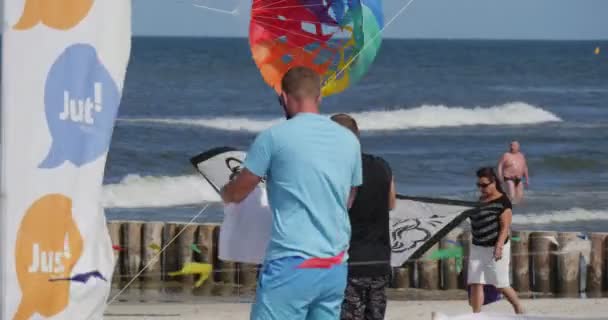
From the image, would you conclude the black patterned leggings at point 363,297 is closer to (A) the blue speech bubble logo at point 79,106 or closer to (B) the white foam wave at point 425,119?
(A) the blue speech bubble logo at point 79,106

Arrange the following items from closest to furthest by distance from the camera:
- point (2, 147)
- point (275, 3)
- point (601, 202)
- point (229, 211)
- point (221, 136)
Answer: point (2, 147)
point (229, 211)
point (275, 3)
point (601, 202)
point (221, 136)

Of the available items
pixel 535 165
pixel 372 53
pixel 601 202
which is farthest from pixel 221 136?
pixel 372 53

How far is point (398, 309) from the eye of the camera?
11320 mm

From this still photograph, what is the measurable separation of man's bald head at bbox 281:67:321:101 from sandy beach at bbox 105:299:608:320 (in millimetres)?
6073

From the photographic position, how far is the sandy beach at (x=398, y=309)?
10.9 m

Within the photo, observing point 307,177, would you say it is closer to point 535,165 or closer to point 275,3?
point 275,3

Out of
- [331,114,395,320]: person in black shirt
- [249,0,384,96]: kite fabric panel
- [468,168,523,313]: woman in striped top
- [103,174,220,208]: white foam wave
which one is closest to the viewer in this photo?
[331,114,395,320]: person in black shirt

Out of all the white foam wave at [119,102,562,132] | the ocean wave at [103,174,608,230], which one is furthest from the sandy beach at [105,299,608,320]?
the white foam wave at [119,102,562,132]

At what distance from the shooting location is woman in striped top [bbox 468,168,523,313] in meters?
9.17

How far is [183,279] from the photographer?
13641 millimetres

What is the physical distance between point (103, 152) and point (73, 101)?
0.23m

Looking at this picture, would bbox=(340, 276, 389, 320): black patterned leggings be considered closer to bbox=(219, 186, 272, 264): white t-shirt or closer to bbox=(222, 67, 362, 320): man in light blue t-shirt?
bbox=(219, 186, 272, 264): white t-shirt

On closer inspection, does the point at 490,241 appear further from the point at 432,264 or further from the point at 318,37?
the point at 432,264

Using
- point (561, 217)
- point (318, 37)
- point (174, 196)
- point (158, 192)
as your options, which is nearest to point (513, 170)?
point (561, 217)
